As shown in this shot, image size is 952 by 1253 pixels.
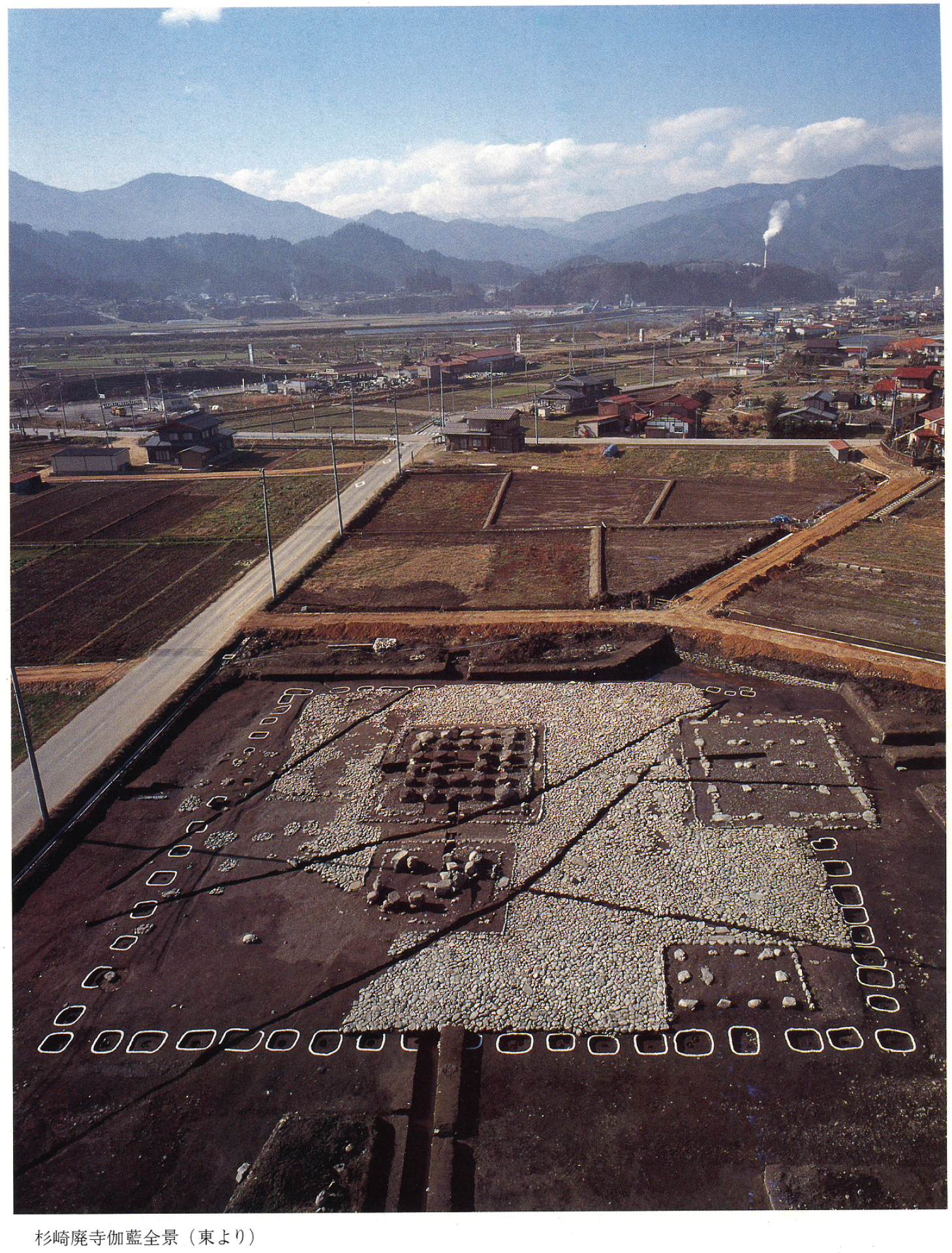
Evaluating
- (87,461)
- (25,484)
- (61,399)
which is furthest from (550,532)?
(61,399)

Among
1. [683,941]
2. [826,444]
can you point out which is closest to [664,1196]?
[683,941]

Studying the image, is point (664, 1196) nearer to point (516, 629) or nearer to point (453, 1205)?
point (453, 1205)

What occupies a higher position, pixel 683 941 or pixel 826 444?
pixel 826 444

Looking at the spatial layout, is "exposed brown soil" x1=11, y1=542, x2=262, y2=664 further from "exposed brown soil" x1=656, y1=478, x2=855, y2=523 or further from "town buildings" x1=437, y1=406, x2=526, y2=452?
"town buildings" x1=437, y1=406, x2=526, y2=452

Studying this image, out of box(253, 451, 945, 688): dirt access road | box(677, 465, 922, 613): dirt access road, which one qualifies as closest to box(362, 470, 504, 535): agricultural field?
box(253, 451, 945, 688): dirt access road

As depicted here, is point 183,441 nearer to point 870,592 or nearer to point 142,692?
point 142,692

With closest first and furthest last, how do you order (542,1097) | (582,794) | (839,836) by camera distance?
(542,1097) < (839,836) < (582,794)
